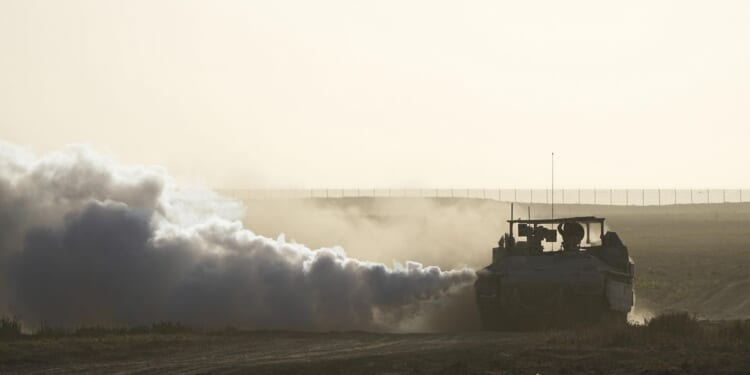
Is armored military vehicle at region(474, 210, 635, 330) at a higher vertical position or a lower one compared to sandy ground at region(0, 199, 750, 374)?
higher

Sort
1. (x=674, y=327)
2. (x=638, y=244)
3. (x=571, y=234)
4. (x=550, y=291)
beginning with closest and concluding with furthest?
(x=674, y=327) → (x=550, y=291) → (x=571, y=234) → (x=638, y=244)

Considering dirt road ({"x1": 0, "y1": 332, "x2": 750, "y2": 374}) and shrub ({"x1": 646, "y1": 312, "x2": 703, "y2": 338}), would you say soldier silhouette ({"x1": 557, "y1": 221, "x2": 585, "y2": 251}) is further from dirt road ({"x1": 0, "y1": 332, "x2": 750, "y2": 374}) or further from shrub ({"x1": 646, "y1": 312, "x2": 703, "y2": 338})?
shrub ({"x1": 646, "y1": 312, "x2": 703, "y2": 338})

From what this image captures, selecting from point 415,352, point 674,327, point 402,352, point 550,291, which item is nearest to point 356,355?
point 402,352

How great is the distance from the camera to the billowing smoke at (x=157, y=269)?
171 ft

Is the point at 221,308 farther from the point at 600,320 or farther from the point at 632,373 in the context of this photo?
the point at 632,373

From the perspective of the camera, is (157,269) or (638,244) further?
(638,244)

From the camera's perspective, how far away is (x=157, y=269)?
178ft

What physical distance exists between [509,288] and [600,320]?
312cm

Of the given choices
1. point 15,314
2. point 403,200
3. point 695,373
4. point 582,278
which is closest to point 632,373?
point 695,373

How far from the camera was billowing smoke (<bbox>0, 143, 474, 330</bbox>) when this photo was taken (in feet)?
171

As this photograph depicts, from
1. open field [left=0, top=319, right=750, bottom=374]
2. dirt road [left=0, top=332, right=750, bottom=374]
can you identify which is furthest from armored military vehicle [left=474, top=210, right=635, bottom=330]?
dirt road [left=0, top=332, right=750, bottom=374]

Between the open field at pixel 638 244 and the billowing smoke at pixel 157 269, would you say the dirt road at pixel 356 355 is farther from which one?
the open field at pixel 638 244

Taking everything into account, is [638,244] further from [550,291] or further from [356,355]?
[356,355]

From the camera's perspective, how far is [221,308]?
172ft
